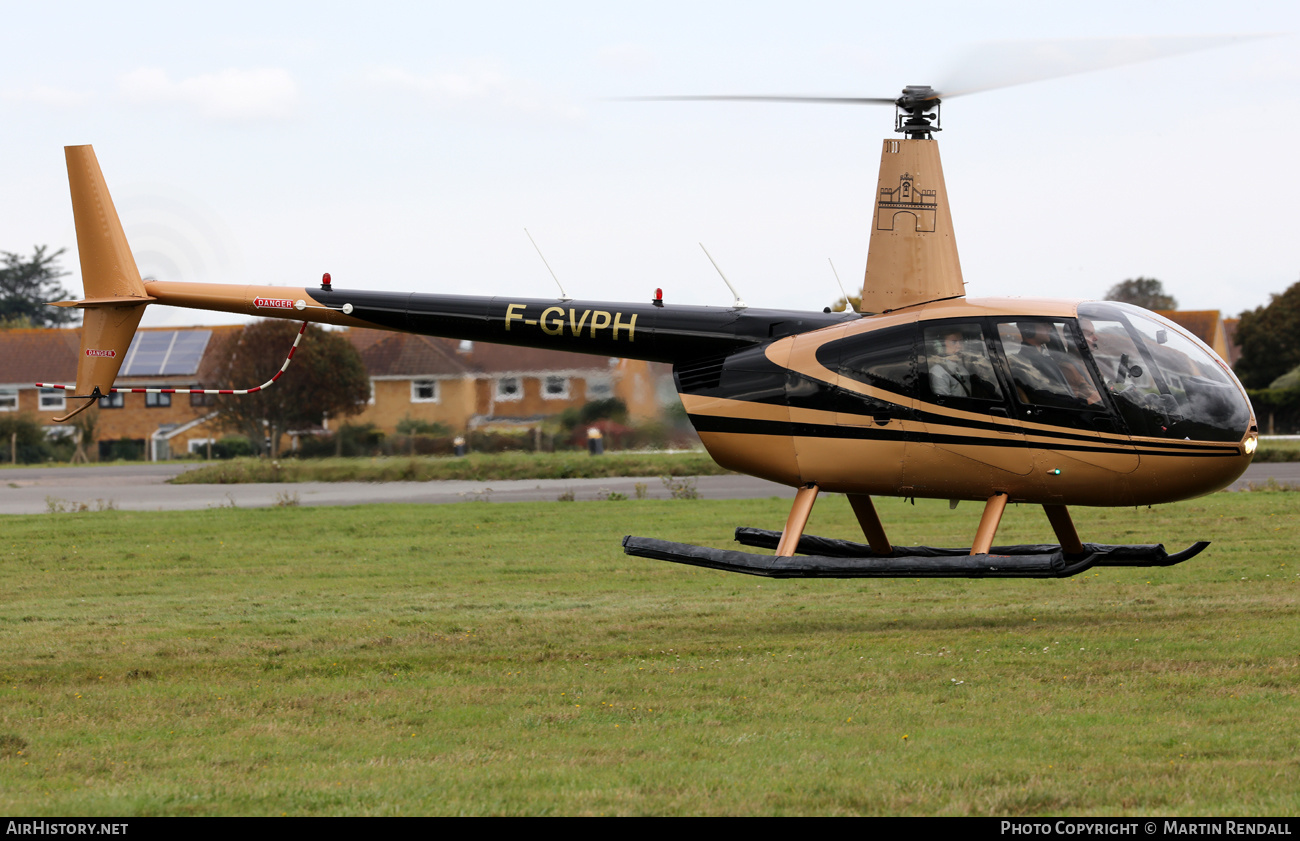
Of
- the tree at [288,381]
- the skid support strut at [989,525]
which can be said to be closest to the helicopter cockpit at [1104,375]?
the skid support strut at [989,525]

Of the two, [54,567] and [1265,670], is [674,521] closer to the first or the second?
[54,567]

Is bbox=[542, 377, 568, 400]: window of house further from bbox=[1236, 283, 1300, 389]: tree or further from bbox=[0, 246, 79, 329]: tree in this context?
bbox=[0, 246, 79, 329]: tree

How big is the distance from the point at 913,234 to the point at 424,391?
1821cm

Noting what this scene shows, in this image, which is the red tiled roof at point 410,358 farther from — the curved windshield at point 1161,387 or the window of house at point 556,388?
the curved windshield at point 1161,387

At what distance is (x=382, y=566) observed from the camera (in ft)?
55.5

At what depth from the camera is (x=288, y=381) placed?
33.2m

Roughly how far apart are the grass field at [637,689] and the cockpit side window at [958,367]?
216 centimetres

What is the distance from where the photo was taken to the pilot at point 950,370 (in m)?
10.2

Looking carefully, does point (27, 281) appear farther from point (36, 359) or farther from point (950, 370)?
point (950, 370)

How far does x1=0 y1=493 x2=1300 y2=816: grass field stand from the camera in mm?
6254

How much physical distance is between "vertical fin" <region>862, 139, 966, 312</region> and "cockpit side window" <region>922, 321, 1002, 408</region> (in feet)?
2.40

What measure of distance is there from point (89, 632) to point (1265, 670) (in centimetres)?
1055

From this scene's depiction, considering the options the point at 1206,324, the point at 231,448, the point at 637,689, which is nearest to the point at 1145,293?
the point at 1206,324
